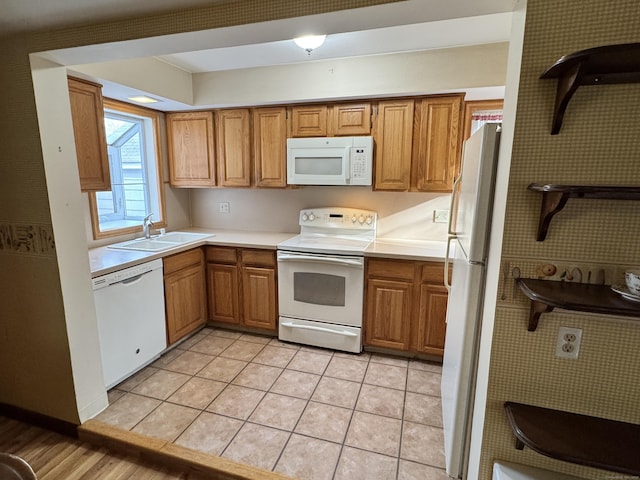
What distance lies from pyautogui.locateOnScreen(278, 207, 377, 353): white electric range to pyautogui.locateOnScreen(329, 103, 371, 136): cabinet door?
0.74 m

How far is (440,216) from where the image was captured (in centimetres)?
Result: 296

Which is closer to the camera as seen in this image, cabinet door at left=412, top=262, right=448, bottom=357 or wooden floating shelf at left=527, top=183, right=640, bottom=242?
wooden floating shelf at left=527, top=183, right=640, bottom=242

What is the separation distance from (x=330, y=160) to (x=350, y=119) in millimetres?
370

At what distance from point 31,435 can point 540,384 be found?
2658 millimetres

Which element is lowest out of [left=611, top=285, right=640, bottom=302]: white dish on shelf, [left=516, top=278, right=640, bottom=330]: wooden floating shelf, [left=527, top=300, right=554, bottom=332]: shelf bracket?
[left=527, top=300, right=554, bottom=332]: shelf bracket

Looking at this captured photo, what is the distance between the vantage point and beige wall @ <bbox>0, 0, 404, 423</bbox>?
1.64 meters

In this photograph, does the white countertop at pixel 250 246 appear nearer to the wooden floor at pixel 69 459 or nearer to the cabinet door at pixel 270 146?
the cabinet door at pixel 270 146

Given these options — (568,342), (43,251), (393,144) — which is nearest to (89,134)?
(43,251)

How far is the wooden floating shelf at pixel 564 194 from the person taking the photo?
33.6 inches

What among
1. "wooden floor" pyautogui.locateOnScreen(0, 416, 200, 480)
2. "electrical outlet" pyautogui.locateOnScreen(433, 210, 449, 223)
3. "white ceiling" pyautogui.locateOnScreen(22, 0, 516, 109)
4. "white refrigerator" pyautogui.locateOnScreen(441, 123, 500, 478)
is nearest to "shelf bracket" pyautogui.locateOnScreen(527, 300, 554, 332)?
"white refrigerator" pyautogui.locateOnScreen(441, 123, 500, 478)

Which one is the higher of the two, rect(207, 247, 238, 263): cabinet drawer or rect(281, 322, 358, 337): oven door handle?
rect(207, 247, 238, 263): cabinet drawer

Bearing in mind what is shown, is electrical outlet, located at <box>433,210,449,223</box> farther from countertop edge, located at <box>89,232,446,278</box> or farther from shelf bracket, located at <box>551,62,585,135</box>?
shelf bracket, located at <box>551,62,585,135</box>

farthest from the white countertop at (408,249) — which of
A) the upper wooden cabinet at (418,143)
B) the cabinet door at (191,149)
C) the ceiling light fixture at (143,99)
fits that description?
the ceiling light fixture at (143,99)

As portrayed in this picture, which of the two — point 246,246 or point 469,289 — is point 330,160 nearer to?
point 246,246
